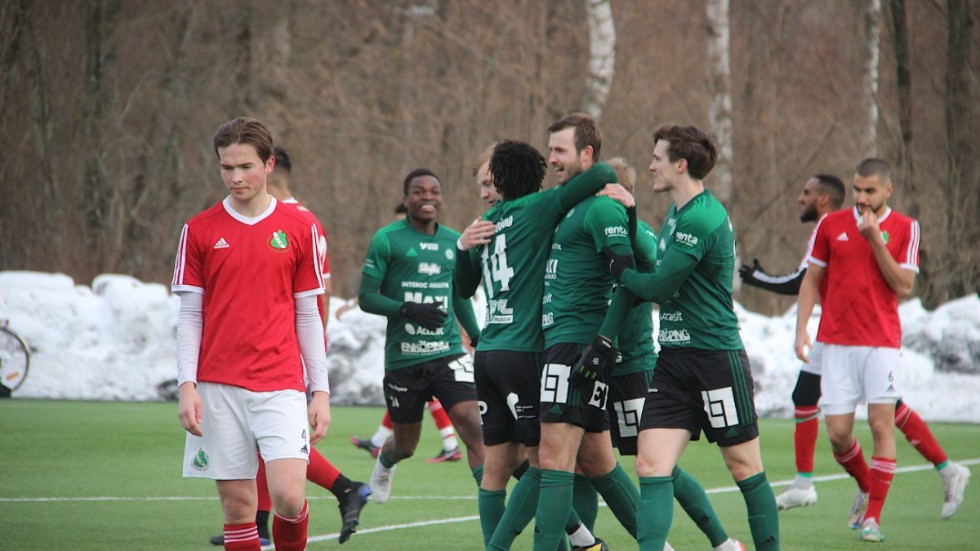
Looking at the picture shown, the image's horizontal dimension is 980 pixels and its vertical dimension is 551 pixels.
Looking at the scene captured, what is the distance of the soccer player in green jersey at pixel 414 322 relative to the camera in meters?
8.89

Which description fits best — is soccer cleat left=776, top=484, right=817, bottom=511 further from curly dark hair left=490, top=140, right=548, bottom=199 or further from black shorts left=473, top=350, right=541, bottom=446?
curly dark hair left=490, top=140, right=548, bottom=199

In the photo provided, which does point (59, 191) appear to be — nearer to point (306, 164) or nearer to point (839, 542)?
point (306, 164)

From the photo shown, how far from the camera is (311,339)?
575 centimetres

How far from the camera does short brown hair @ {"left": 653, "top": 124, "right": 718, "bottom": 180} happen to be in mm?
6418

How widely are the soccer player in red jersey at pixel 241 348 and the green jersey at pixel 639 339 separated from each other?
196cm

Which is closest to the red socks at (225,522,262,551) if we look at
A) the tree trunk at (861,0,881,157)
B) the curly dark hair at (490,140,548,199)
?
the curly dark hair at (490,140,548,199)

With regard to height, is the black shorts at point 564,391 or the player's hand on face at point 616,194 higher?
the player's hand on face at point 616,194

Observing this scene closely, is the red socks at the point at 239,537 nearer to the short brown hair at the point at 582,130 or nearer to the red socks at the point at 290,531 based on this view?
the red socks at the point at 290,531

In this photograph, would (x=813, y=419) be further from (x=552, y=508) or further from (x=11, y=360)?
(x=11, y=360)

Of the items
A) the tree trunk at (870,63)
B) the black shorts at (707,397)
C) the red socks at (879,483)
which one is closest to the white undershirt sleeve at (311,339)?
the black shorts at (707,397)

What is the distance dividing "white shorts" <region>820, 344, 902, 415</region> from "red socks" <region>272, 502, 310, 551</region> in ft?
13.3

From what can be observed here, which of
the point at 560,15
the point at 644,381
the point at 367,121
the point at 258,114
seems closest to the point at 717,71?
the point at 560,15

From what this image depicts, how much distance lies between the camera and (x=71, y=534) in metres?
8.12

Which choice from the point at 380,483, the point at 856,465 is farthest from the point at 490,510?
the point at 856,465
